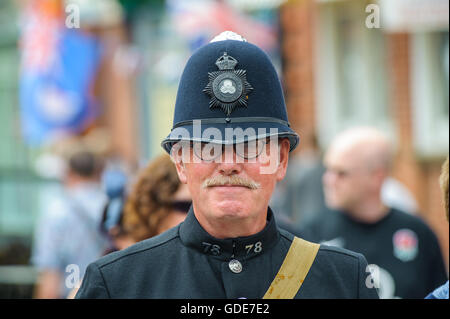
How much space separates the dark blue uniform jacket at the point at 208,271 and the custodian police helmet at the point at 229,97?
30 cm

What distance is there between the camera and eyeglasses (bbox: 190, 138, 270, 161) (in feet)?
7.38

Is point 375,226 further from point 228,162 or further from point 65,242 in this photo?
point 228,162

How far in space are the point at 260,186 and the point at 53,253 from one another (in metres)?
3.47

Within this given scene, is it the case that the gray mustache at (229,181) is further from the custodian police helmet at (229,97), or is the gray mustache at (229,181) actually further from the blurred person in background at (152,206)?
the blurred person in background at (152,206)

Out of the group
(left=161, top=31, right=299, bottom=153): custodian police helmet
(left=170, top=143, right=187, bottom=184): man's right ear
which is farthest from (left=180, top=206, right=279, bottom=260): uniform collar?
(left=161, top=31, right=299, bottom=153): custodian police helmet

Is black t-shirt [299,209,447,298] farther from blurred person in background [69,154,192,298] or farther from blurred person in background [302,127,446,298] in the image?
blurred person in background [69,154,192,298]

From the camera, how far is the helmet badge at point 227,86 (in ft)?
7.57

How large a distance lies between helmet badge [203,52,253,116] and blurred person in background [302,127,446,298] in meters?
2.00

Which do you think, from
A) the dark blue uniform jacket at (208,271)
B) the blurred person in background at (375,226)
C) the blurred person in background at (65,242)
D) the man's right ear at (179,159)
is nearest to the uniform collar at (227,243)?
the dark blue uniform jacket at (208,271)

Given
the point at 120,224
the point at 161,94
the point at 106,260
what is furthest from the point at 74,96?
the point at 106,260

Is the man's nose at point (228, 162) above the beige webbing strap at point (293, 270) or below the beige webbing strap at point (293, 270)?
above

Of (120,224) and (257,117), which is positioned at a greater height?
(257,117)

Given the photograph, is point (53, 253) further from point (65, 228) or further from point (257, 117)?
point (257, 117)
